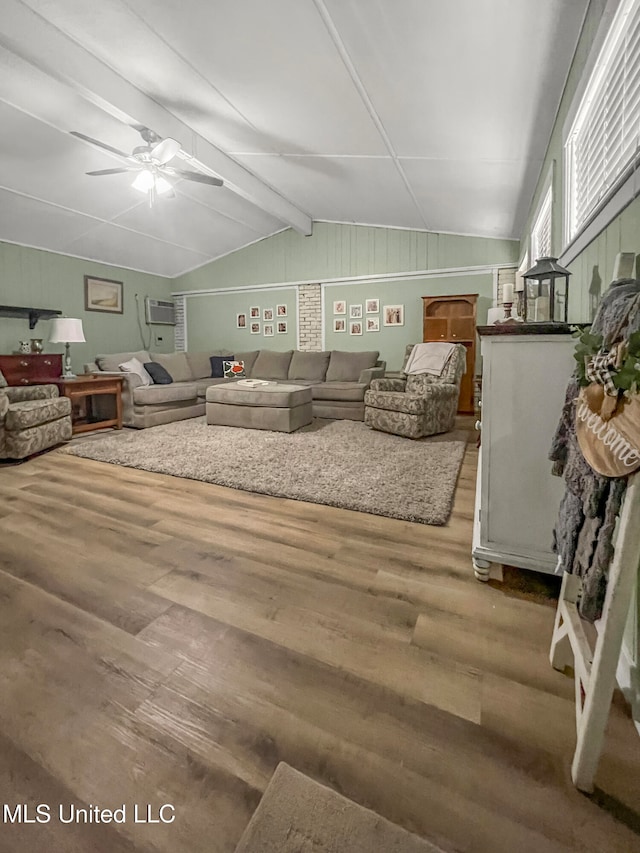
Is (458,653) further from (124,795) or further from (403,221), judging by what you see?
(403,221)

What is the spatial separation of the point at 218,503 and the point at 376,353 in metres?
4.35

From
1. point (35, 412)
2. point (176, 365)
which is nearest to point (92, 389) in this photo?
point (35, 412)

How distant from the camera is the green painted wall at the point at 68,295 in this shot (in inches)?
213

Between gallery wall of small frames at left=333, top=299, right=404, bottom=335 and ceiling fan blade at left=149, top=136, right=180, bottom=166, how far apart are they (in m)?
3.74

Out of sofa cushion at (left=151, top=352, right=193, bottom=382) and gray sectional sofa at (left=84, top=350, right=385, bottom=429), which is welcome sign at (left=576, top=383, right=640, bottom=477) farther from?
sofa cushion at (left=151, top=352, right=193, bottom=382)

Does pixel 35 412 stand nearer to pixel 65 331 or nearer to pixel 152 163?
pixel 65 331

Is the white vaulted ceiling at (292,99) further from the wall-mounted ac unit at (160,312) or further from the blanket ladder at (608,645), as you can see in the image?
the blanket ladder at (608,645)

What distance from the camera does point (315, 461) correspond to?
3314 millimetres

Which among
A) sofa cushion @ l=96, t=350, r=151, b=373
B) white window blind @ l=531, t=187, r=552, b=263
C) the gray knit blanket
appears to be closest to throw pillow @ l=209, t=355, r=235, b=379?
sofa cushion @ l=96, t=350, r=151, b=373

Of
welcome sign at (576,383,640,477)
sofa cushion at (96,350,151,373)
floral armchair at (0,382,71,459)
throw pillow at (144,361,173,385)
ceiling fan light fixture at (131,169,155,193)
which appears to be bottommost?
floral armchair at (0,382,71,459)

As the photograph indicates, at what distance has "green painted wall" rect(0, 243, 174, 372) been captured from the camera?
541cm

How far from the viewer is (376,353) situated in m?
6.22

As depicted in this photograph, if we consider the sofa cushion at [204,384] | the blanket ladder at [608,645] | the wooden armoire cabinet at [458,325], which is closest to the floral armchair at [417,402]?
the wooden armoire cabinet at [458,325]

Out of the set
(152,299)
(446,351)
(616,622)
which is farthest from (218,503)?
(152,299)
